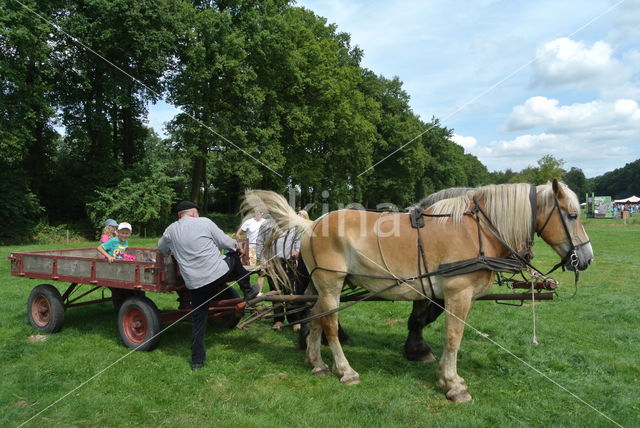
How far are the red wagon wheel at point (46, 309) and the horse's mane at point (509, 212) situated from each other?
5.61 m

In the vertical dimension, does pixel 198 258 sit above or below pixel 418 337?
above

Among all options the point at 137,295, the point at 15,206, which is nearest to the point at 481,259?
the point at 137,295

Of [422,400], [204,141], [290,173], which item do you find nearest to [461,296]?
[422,400]

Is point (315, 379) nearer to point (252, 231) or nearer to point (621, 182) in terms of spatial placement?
point (252, 231)

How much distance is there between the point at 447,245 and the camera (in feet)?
14.6

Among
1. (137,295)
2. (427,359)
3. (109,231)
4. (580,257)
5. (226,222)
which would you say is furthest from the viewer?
(226,222)

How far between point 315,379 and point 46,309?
4.54m

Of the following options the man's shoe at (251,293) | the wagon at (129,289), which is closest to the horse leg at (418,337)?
the man's shoe at (251,293)

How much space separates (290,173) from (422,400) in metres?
24.4

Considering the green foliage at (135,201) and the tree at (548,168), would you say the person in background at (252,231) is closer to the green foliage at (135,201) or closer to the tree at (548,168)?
the green foliage at (135,201)

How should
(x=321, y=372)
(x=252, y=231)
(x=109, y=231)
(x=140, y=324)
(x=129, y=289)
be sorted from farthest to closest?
(x=252, y=231), (x=109, y=231), (x=129, y=289), (x=140, y=324), (x=321, y=372)

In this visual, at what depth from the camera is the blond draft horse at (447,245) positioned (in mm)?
4348

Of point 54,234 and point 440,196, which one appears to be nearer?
point 440,196

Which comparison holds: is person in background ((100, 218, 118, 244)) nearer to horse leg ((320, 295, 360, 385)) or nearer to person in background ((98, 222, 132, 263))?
person in background ((98, 222, 132, 263))
